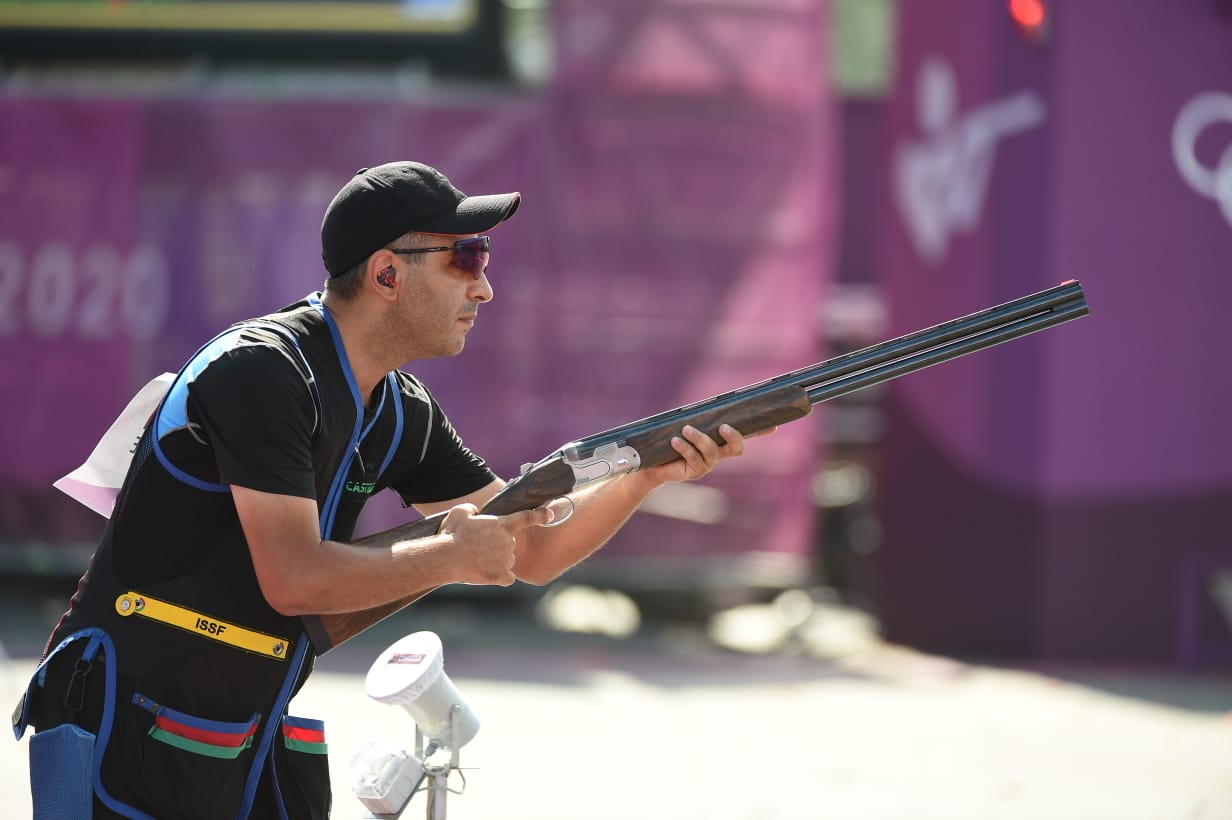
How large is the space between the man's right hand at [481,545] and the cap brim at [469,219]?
0.54 metres

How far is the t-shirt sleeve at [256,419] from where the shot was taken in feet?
8.34

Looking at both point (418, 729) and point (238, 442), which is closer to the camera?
point (238, 442)

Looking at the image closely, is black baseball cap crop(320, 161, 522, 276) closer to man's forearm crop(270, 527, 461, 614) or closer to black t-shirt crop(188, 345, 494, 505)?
black t-shirt crop(188, 345, 494, 505)

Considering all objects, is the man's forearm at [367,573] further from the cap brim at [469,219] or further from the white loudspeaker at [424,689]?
the cap brim at [469,219]

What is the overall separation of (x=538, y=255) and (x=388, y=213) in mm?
7130

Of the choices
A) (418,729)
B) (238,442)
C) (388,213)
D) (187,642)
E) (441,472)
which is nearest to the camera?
(238,442)

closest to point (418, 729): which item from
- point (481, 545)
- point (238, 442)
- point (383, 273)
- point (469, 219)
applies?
point (481, 545)

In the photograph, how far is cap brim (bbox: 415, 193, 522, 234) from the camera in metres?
2.83

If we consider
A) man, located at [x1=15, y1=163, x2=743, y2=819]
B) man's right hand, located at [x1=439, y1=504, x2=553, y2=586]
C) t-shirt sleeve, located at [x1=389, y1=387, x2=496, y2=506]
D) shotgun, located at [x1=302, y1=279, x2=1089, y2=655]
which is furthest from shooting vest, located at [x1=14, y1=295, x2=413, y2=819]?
shotgun, located at [x1=302, y1=279, x2=1089, y2=655]

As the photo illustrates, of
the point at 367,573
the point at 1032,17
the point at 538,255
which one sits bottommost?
the point at 367,573

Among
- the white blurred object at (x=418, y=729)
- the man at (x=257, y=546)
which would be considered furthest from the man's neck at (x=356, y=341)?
the white blurred object at (x=418, y=729)

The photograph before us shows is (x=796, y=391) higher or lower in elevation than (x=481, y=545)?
higher

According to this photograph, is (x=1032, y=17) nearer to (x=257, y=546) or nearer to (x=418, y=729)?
(x=418, y=729)

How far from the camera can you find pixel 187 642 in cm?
267
